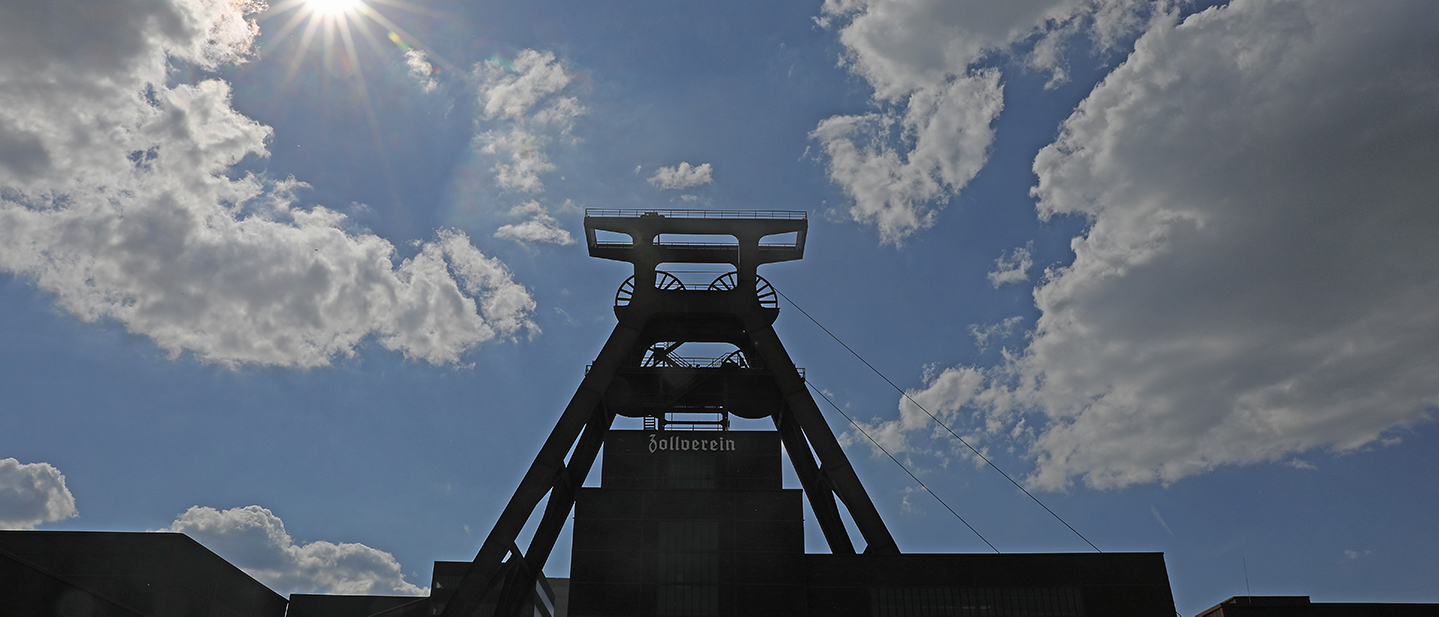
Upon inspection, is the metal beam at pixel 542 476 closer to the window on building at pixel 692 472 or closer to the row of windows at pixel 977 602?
the window on building at pixel 692 472

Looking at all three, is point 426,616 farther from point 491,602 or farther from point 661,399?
point 661,399

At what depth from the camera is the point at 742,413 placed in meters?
41.7

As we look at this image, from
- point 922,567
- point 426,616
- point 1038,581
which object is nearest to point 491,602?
point 426,616

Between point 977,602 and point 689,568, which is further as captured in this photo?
point 689,568

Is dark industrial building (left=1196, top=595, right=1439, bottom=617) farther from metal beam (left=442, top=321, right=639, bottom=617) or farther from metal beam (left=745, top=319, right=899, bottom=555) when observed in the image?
metal beam (left=442, top=321, right=639, bottom=617)

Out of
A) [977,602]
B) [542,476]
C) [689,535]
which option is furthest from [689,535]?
[977,602]

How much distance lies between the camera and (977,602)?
104 ft

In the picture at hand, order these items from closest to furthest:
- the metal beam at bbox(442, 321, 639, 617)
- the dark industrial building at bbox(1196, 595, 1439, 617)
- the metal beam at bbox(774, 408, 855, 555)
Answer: the dark industrial building at bbox(1196, 595, 1439, 617), the metal beam at bbox(442, 321, 639, 617), the metal beam at bbox(774, 408, 855, 555)

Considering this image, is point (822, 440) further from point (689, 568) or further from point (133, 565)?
point (133, 565)

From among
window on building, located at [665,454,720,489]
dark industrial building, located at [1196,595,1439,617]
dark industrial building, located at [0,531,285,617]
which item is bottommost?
dark industrial building, located at [1196,595,1439,617]

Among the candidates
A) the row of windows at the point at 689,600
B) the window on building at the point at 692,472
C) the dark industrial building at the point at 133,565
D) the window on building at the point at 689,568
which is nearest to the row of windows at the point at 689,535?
the window on building at the point at 689,568

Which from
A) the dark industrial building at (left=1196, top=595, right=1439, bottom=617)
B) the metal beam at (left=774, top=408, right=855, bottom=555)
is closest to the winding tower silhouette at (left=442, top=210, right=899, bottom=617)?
the metal beam at (left=774, top=408, right=855, bottom=555)

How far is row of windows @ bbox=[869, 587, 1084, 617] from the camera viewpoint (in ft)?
103

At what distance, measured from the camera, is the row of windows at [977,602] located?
31500 mm
